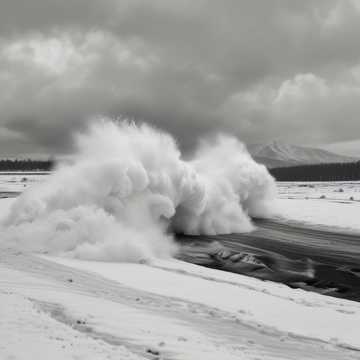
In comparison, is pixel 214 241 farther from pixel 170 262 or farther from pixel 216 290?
pixel 216 290

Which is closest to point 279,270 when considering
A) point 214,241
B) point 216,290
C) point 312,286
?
point 312,286

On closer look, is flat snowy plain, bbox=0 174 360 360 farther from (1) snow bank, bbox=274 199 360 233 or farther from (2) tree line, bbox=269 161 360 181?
(2) tree line, bbox=269 161 360 181

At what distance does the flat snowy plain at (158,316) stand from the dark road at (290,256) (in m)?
1.36

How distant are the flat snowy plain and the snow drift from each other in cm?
225

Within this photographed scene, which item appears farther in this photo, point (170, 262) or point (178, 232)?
point (178, 232)

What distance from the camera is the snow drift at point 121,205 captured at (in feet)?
47.2

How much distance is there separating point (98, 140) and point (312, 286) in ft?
44.6

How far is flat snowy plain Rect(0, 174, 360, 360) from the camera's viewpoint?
594 centimetres

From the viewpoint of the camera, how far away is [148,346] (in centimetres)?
608

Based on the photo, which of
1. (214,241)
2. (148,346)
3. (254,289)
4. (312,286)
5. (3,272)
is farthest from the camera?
(214,241)

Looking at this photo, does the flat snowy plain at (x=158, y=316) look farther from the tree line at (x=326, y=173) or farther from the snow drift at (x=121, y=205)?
the tree line at (x=326, y=173)

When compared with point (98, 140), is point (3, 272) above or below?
below

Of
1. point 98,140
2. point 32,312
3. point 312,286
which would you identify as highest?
point 98,140

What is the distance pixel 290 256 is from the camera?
16062 millimetres
